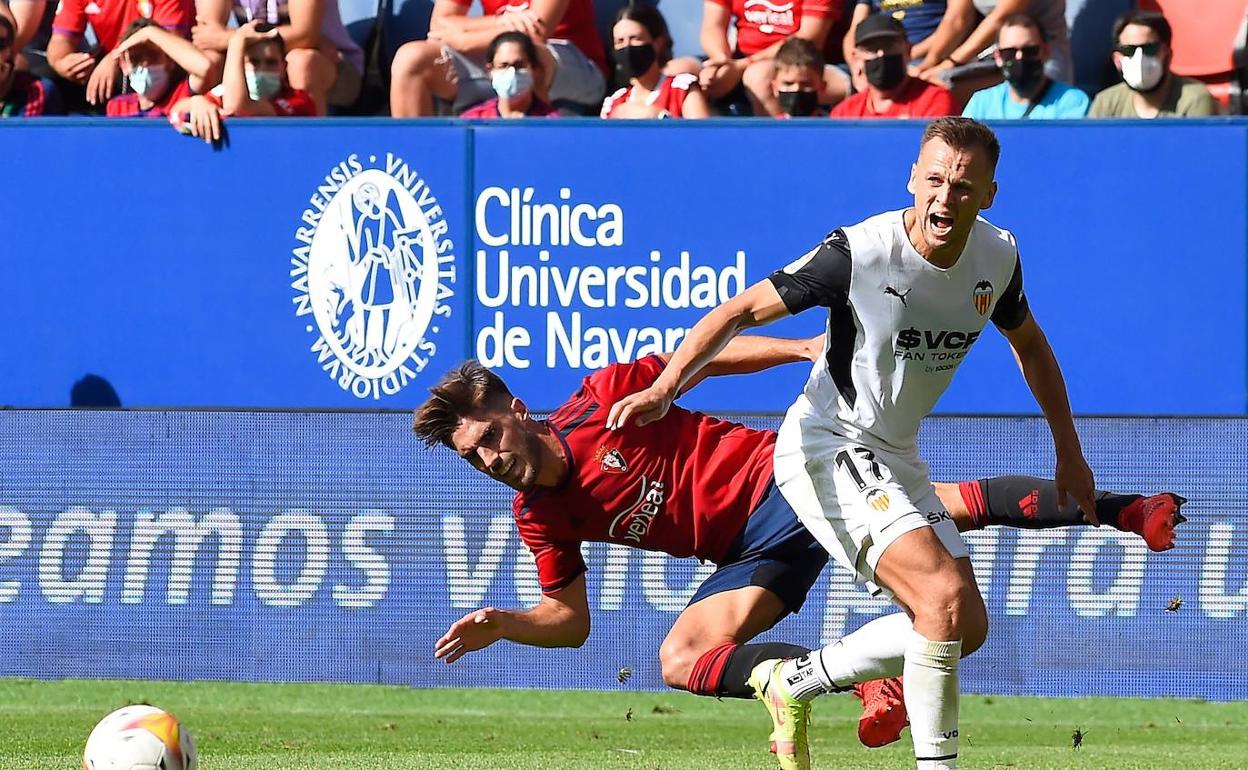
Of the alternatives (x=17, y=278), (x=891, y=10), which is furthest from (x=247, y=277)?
(x=891, y=10)

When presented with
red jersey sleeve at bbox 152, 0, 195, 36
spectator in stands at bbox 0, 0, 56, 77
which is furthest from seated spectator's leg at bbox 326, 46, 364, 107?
spectator in stands at bbox 0, 0, 56, 77

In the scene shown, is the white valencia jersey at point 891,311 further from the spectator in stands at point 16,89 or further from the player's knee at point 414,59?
the spectator in stands at point 16,89

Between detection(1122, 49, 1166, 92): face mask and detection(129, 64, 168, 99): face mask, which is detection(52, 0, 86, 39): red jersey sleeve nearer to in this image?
detection(129, 64, 168, 99): face mask

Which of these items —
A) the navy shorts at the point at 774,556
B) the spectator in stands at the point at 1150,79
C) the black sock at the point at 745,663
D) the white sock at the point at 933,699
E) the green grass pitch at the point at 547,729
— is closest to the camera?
the white sock at the point at 933,699

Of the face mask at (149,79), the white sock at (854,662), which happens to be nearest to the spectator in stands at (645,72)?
the face mask at (149,79)

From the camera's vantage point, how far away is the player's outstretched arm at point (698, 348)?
5250 mm

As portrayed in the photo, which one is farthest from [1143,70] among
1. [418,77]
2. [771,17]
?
[418,77]

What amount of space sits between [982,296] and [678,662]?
1.63 metres

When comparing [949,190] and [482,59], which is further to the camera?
[482,59]

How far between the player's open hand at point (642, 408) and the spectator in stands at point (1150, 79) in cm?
520

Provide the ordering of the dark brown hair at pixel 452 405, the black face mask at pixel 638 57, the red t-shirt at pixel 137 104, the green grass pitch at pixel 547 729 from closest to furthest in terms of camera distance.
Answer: the dark brown hair at pixel 452 405 < the green grass pitch at pixel 547 729 < the black face mask at pixel 638 57 < the red t-shirt at pixel 137 104

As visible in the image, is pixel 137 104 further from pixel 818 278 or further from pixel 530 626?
pixel 818 278

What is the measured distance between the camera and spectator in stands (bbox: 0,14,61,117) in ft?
36.9

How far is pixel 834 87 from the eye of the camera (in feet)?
34.2
